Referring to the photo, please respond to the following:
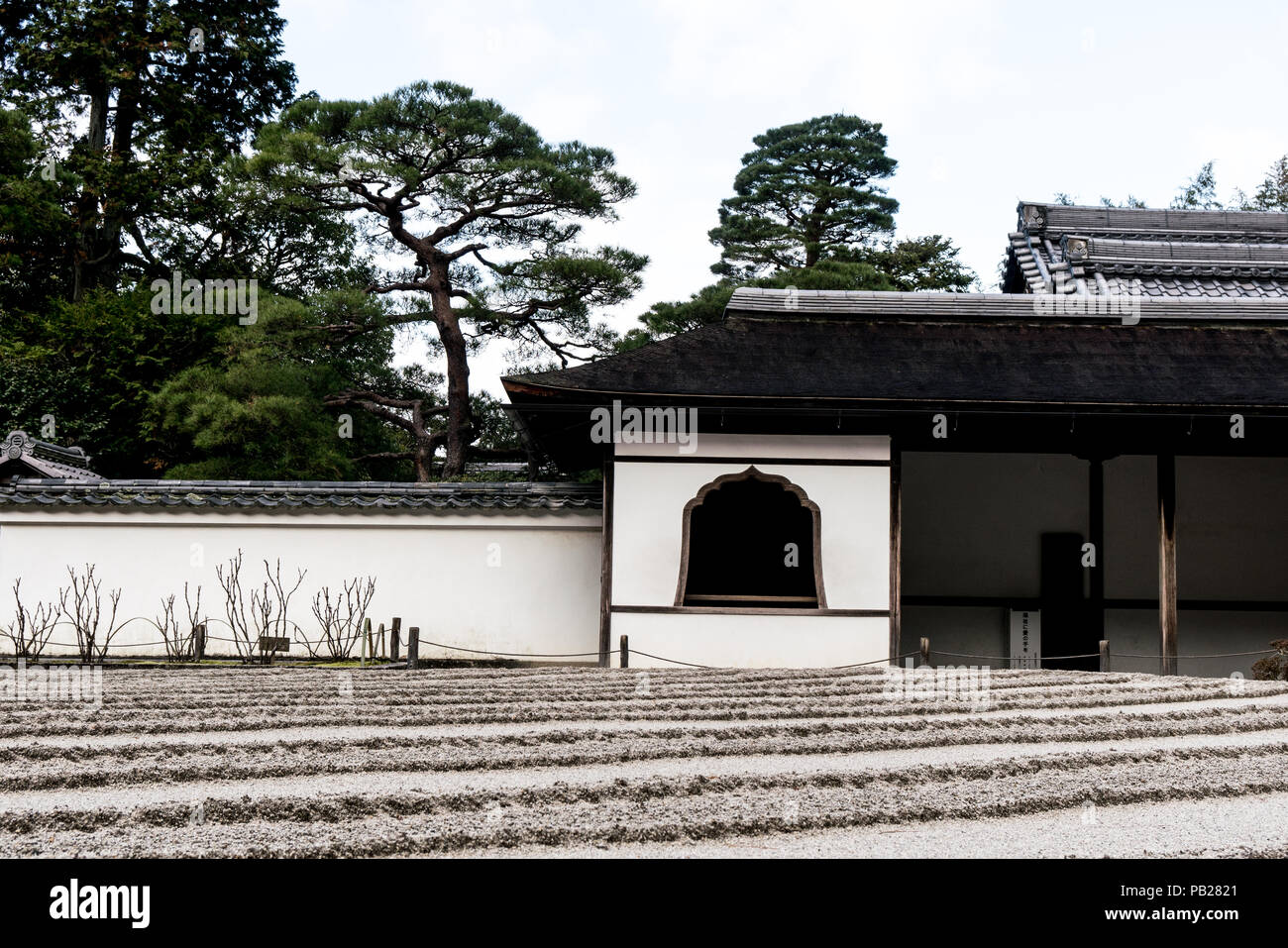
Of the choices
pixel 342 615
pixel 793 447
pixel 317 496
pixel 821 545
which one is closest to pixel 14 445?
pixel 317 496

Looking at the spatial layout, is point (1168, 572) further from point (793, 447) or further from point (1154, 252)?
point (1154, 252)

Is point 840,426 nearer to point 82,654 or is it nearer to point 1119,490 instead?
point 1119,490

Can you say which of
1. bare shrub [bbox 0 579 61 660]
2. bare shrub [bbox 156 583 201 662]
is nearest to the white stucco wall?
bare shrub [bbox 156 583 201 662]

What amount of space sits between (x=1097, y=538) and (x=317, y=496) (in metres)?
7.77

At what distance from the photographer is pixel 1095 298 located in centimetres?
1089

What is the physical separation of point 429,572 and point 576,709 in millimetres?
4511

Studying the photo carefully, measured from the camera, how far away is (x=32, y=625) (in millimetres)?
10367

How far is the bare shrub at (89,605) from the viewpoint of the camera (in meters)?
10.5

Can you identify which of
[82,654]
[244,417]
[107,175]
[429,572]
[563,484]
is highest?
[107,175]

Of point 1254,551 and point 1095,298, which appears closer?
point 1095,298

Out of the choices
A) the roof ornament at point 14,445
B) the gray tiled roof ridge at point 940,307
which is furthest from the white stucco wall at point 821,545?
the roof ornament at point 14,445

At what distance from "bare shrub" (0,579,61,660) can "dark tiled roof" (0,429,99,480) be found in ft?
4.70

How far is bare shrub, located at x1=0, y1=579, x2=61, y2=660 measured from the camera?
10.3 meters
